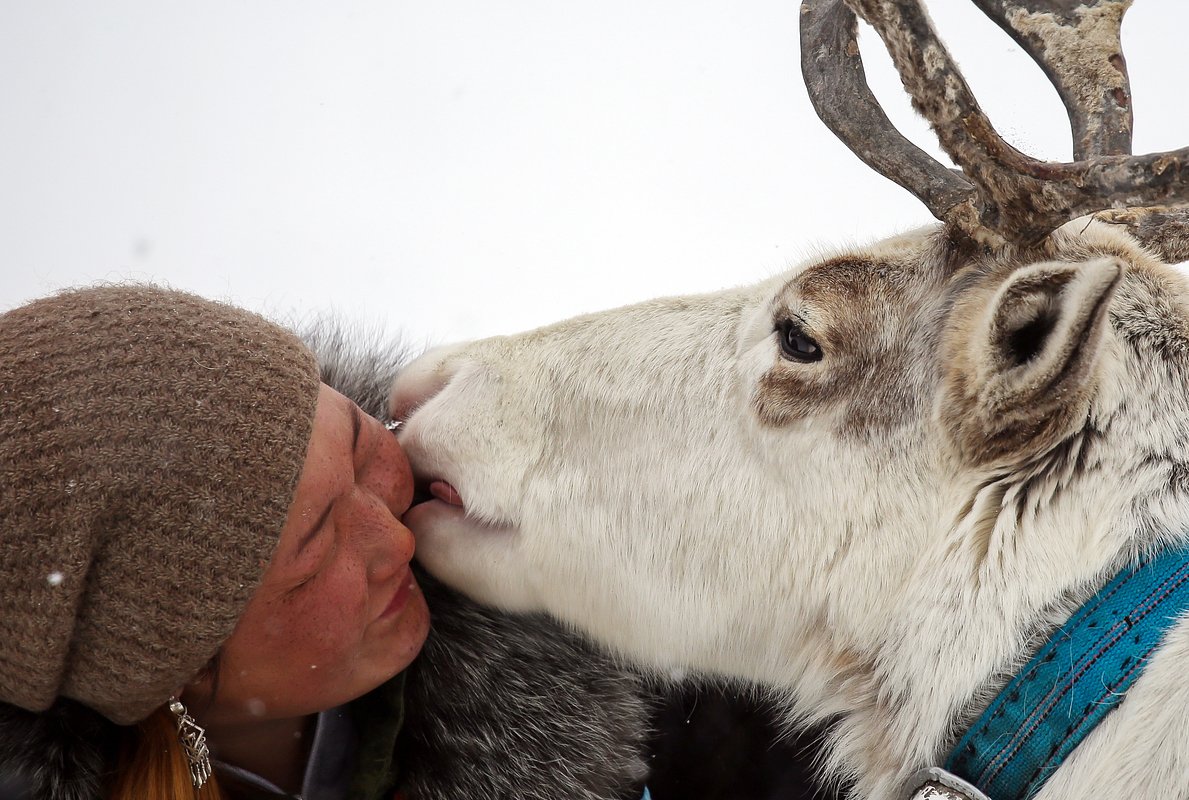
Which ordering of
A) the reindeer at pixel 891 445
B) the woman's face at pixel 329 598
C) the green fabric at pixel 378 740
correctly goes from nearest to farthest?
the reindeer at pixel 891 445 < the woman's face at pixel 329 598 < the green fabric at pixel 378 740

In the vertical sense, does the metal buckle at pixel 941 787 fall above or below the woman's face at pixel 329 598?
above

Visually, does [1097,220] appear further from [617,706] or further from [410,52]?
[410,52]

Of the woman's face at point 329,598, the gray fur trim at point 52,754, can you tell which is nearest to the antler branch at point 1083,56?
the woman's face at point 329,598

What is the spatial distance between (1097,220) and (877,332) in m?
0.61

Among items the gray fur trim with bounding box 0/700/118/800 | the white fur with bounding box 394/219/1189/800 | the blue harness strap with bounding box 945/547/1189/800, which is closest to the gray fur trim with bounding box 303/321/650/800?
the white fur with bounding box 394/219/1189/800

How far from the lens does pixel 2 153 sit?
5559 millimetres

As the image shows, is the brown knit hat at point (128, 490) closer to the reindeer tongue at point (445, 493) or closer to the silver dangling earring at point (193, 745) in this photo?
the silver dangling earring at point (193, 745)

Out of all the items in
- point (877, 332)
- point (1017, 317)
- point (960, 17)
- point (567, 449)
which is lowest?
point (567, 449)

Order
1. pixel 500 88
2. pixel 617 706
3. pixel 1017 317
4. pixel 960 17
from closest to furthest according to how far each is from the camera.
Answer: pixel 1017 317, pixel 617 706, pixel 960 17, pixel 500 88

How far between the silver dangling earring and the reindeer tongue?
724mm

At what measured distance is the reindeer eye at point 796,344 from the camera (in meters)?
1.96

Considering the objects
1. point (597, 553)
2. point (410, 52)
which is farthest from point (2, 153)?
point (597, 553)

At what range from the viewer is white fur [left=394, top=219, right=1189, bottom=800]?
159cm

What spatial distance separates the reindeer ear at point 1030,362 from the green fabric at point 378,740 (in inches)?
57.2
